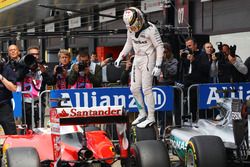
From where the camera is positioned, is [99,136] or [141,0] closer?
[99,136]

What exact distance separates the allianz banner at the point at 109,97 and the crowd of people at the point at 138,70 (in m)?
0.38

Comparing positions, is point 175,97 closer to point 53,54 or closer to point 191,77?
point 191,77

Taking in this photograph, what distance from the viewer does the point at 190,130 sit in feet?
24.2

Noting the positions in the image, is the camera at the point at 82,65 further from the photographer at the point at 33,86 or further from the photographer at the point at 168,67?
the photographer at the point at 168,67

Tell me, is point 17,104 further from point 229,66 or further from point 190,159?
point 190,159

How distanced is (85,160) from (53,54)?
2132cm

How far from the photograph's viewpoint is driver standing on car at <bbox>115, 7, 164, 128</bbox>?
785cm

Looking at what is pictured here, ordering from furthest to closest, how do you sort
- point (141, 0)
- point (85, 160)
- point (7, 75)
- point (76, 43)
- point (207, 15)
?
1. point (76, 43)
2. point (141, 0)
3. point (207, 15)
4. point (7, 75)
5. point (85, 160)

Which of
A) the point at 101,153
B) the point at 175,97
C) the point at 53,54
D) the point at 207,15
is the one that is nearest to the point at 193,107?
the point at 175,97

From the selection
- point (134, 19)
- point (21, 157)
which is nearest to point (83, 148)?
point (21, 157)

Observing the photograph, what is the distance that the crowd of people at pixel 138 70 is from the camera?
26.0 feet

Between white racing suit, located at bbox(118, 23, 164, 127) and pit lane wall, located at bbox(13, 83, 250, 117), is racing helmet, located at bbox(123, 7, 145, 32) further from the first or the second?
pit lane wall, located at bbox(13, 83, 250, 117)

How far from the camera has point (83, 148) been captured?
5699mm

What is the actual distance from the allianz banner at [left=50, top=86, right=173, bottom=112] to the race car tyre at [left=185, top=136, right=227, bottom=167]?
2859mm
